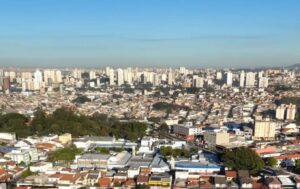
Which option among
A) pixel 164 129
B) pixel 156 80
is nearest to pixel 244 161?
pixel 164 129

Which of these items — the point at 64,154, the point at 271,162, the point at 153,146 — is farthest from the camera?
the point at 153,146

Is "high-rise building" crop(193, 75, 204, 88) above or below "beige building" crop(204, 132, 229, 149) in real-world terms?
above

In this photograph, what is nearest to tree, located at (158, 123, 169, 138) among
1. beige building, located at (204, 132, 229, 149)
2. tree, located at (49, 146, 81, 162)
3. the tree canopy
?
the tree canopy

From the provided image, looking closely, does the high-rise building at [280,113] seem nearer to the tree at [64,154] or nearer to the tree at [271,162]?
the tree at [271,162]

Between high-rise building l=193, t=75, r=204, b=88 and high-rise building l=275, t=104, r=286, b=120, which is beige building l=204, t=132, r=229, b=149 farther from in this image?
high-rise building l=193, t=75, r=204, b=88

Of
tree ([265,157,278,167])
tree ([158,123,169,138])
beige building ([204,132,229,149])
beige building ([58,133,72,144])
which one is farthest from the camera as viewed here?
tree ([158,123,169,138])

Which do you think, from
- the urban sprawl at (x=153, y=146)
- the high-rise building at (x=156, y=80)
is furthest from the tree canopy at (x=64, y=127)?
the high-rise building at (x=156, y=80)

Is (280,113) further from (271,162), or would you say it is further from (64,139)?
(64,139)
